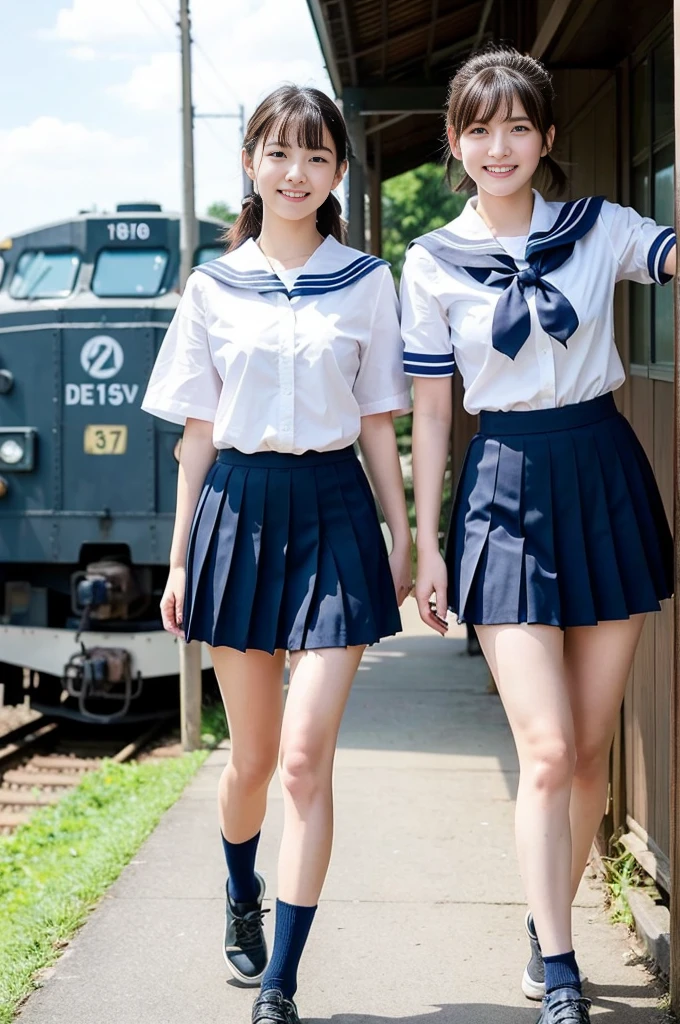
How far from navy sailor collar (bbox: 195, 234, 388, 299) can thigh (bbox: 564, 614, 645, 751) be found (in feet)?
3.22

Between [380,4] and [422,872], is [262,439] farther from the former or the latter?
[380,4]

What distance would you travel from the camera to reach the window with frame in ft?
12.0

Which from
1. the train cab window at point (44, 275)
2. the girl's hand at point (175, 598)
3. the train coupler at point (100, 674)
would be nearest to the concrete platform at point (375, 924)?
the girl's hand at point (175, 598)

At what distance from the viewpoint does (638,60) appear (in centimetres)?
397

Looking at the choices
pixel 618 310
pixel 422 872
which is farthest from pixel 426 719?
pixel 618 310

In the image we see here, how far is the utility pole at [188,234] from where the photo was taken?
733 centimetres

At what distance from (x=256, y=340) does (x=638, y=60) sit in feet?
5.53

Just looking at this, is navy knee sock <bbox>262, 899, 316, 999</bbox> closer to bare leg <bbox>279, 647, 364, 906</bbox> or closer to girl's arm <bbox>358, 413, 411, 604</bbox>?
bare leg <bbox>279, 647, 364, 906</bbox>

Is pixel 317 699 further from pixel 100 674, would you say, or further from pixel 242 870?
pixel 100 674

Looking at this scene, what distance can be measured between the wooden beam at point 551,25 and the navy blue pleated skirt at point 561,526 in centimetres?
139

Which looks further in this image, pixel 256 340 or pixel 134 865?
pixel 134 865

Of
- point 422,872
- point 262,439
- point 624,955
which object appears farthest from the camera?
point 422,872

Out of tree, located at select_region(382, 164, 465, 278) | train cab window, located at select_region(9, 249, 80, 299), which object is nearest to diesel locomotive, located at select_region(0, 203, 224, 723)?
train cab window, located at select_region(9, 249, 80, 299)

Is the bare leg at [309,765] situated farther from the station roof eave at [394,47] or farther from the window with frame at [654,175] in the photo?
the station roof eave at [394,47]
